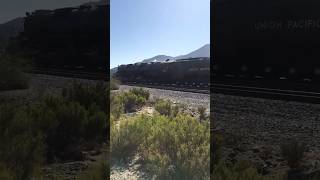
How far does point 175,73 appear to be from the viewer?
69.2 ft

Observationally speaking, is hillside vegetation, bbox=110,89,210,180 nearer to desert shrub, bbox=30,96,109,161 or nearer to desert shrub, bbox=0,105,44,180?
desert shrub, bbox=30,96,109,161

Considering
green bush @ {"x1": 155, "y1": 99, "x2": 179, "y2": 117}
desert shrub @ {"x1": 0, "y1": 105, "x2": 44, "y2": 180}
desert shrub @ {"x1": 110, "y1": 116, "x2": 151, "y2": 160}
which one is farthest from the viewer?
green bush @ {"x1": 155, "y1": 99, "x2": 179, "y2": 117}

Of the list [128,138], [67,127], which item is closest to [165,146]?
[128,138]

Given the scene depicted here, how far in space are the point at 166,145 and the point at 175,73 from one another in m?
15.4

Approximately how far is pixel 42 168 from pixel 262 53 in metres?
12.1

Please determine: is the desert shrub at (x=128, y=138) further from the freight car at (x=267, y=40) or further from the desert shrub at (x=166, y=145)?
the freight car at (x=267, y=40)

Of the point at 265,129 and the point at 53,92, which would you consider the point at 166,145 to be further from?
the point at 53,92

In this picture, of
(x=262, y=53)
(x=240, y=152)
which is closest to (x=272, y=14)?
(x=262, y=53)

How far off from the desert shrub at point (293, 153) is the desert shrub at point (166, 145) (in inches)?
35.7

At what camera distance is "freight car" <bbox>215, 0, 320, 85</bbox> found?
46.6 feet

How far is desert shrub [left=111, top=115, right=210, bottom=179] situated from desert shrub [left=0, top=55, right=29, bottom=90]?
8.75ft

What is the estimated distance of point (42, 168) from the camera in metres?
4.74

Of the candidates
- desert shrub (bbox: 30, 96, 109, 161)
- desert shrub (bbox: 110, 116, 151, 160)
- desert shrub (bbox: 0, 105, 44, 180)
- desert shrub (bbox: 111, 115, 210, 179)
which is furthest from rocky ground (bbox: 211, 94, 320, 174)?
desert shrub (bbox: 0, 105, 44, 180)

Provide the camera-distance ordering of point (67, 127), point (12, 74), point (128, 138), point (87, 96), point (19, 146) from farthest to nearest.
A: point (12, 74), point (87, 96), point (128, 138), point (67, 127), point (19, 146)
